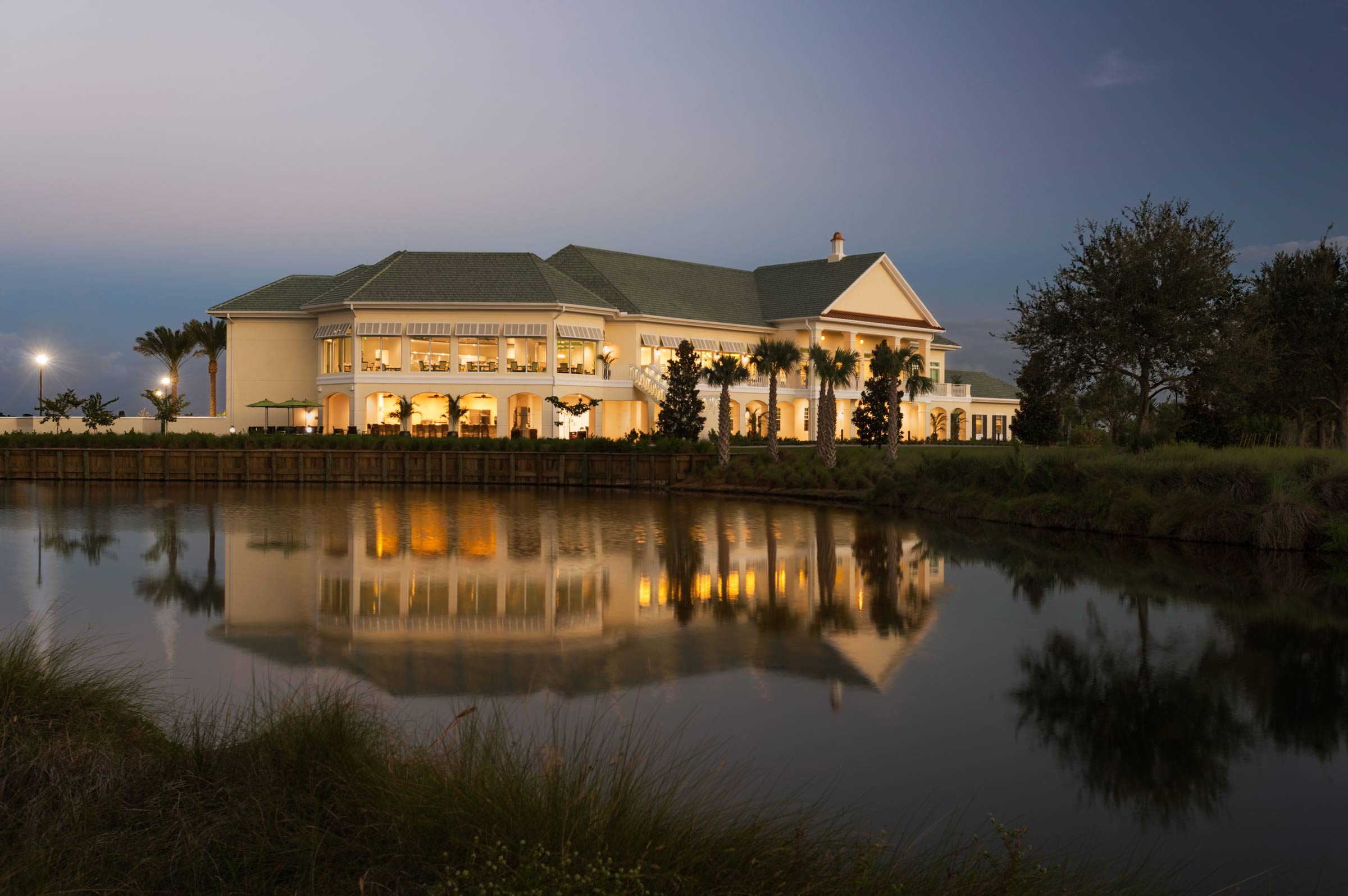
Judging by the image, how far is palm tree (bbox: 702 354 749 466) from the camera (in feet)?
125

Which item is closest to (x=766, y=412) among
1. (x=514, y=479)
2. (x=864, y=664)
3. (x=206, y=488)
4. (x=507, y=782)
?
(x=514, y=479)

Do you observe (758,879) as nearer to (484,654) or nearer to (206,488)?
(484,654)

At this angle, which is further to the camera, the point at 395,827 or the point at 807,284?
the point at 807,284

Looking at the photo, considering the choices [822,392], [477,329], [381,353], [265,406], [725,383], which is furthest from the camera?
[265,406]

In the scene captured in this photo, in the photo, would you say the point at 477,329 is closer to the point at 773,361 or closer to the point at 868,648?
the point at 773,361

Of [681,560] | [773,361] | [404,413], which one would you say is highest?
[773,361]

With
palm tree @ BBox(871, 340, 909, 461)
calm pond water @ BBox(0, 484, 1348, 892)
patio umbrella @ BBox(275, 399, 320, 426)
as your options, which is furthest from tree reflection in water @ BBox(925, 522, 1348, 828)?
patio umbrella @ BBox(275, 399, 320, 426)

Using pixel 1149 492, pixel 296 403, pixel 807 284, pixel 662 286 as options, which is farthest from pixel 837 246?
pixel 1149 492

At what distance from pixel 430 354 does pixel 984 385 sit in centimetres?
3973

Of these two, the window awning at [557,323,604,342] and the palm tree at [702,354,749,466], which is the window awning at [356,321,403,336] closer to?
the window awning at [557,323,604,342]

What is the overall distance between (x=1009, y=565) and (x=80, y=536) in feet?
55.2

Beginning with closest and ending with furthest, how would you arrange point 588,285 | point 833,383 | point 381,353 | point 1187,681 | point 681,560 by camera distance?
point 1187,681, point 681,560, point 833,383, point 381,353, point 588,285

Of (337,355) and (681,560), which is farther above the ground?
(337,355)

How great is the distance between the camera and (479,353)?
4906 cm
